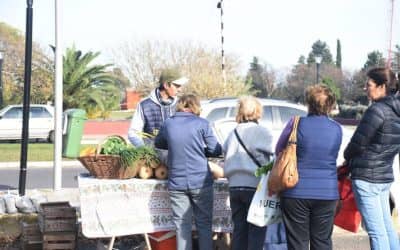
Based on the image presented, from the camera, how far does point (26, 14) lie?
8.55m

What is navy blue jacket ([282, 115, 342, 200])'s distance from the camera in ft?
15.3

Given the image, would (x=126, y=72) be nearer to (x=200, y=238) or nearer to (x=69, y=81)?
(x=69, y=81)

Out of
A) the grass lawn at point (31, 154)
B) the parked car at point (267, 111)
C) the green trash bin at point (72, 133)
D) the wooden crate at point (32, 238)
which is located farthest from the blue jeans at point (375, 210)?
the grass lawn at point (31, 154)


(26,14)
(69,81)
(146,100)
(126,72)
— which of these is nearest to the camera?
(146,100)

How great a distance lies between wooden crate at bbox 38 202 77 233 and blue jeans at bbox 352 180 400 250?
9.20ft

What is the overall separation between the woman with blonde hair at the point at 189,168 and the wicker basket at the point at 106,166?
1.24ft

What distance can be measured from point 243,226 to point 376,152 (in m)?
1.29

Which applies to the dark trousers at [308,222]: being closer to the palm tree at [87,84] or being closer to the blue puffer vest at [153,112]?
the blue puffer vest at [153,112]

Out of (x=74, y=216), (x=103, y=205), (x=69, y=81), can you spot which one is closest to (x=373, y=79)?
(x=103, y=205)

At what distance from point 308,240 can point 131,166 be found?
1686 mm

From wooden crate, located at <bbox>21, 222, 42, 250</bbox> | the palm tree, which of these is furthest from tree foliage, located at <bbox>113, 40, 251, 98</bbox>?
wooden crate, located at <bbox>21, 222, 42, 250</bbox>

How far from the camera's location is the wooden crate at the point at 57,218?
6066 millimetres

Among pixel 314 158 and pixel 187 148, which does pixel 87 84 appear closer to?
pixel 187 148

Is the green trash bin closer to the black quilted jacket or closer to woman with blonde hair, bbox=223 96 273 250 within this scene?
woman with blonde hair, bbox=223 96 273 250
